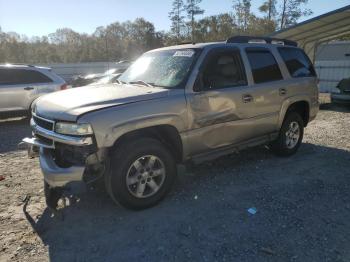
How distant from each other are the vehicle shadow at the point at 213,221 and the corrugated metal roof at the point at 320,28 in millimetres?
9053

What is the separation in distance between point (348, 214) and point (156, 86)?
2861 millimetres

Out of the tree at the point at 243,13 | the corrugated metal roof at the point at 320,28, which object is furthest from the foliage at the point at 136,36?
the corrugated metal roof at the point at 320,28

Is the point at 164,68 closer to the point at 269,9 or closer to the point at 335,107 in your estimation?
the point at 335,107

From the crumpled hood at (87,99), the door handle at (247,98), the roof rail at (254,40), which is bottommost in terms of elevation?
the door handle at (247,98)

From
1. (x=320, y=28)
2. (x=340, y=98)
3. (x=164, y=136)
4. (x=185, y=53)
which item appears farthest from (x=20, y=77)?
(x=320, y=28)

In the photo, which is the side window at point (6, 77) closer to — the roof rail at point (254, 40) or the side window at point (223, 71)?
the roof rail at point (254, 40)

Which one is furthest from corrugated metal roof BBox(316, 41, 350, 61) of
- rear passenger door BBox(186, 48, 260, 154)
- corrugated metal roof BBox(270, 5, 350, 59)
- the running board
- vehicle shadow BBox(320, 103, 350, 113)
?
rear passenger door BBox(186, 48, 260, 154)

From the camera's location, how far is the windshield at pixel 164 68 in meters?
4.59

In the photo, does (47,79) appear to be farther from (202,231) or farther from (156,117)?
(202,231)

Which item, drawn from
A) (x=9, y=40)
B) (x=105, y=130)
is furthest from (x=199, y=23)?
(x=105, y=130)

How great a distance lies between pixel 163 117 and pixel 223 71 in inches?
51.6

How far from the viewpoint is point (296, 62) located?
6.31 meters

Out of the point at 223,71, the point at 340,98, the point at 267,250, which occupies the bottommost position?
the point at 267,250

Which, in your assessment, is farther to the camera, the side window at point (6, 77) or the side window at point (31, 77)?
the side window at point (31, 77)
